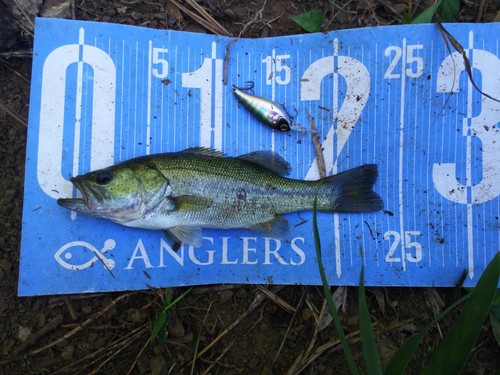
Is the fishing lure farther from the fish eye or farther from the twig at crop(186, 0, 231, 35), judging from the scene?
the fish eye

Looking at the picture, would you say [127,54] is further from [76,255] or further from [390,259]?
[390,259]

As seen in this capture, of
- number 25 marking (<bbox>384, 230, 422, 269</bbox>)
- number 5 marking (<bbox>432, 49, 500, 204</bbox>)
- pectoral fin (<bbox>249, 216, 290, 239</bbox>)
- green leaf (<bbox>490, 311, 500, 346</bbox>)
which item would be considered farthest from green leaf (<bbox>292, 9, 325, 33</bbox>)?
green leaf (<bbox>490, 311, 500, 346</bbox>)

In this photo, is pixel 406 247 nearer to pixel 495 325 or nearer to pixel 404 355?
pixel 495 325

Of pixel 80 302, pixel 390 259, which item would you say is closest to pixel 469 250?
pixel 390 259

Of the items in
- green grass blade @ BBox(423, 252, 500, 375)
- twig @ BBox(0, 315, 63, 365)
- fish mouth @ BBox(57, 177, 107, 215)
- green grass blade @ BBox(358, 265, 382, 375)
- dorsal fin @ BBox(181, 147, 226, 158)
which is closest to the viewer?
green grass blade @ BBox(423, 252, 500, 375)

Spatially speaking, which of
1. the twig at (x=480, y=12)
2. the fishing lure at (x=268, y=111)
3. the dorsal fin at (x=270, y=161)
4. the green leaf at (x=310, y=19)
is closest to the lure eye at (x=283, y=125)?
the fishing lure at (x=268, y=111)

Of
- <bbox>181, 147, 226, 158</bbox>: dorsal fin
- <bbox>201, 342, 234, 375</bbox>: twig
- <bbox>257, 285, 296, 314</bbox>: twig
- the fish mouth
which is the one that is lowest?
<bbox>201, 342, 234, 375</bbox>: twig
